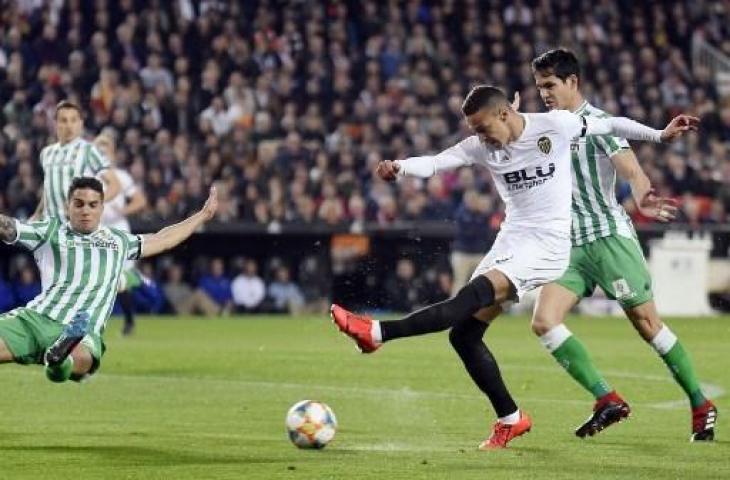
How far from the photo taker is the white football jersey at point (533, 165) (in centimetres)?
938

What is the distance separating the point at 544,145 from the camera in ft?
30.8

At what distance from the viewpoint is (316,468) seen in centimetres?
849

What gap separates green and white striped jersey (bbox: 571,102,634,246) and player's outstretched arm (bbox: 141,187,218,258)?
2120 millimetres

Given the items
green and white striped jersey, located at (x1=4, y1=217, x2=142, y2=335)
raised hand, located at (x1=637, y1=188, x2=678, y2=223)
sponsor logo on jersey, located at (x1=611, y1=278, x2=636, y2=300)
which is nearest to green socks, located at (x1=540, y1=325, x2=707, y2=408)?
sponsor logo on jersey, located at (x1=611, y1=278, x2=636, y2=300)

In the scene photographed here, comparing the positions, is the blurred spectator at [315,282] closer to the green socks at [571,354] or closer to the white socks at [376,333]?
the green socks at [571,354]

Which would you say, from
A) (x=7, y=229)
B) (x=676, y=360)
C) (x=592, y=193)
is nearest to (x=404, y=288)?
(x=592, y=193)

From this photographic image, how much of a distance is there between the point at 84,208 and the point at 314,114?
51.8 ft

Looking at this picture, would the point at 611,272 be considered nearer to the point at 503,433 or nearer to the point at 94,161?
the point at 503,433

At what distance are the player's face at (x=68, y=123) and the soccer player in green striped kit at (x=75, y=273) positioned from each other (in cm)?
475

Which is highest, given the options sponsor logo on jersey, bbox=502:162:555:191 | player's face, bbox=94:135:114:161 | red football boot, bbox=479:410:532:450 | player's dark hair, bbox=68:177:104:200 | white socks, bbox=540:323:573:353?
player's face, bbox=94:135:114:161

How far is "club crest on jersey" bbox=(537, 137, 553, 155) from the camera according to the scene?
30.7ft

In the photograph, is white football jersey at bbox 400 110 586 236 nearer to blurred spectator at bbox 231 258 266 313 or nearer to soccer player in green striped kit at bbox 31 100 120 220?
soccer player in green striped kit at bbox 31 100 120 220

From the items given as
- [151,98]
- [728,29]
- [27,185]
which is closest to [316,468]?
[27,185]

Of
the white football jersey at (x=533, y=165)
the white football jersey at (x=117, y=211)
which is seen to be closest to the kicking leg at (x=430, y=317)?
the white football jersey at (x=533, y=165)
